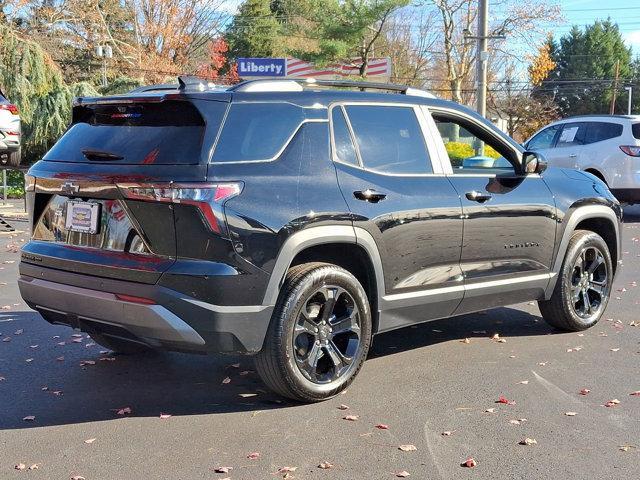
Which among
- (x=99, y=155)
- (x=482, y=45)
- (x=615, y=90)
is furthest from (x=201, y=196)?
(x=615, y=90)

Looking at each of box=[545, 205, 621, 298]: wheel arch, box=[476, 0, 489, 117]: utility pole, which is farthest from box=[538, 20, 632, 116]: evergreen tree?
box=[545, 205, 621, 298]: wheel arch

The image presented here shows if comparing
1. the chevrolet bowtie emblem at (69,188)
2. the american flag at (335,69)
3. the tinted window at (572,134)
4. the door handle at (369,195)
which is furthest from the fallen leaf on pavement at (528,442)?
the american flag at (335,69)

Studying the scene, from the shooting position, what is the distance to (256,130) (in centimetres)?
447

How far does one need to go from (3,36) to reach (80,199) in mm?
18830

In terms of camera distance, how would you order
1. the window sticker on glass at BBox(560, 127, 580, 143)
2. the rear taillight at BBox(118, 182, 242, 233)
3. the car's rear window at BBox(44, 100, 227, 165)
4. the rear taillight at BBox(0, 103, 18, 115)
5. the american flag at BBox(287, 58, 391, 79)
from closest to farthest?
1. the rear taillight at BBox(118, 182, 242, 233)
2. the car's rear window at BBox(44, 100, 227, 165)
3. the rear taillight at BBox(0, 103, 18, 115)
4. the window sticker on glass at BBox(560, 127, 580, 143)
5. the american flag at BBox(287, 58, 391, 79)

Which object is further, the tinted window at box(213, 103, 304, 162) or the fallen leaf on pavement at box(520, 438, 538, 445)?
the tinted window at box(213, 103, 304, 162)

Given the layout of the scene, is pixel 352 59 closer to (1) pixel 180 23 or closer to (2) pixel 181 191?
(1) pixel 180 23

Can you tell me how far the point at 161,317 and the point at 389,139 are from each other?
77.4 inches

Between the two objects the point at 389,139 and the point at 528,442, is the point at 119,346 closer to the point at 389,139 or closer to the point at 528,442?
the point at 389,139

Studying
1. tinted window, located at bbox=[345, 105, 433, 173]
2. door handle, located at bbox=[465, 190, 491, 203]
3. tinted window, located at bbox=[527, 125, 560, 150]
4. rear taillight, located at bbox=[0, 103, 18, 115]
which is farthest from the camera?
tinted window, located at bbox=[527, 125, 560, 150]

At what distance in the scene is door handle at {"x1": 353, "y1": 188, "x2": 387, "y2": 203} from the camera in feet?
15.6

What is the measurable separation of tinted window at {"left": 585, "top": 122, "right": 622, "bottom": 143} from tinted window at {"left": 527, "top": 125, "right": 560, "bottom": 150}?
2.56ft

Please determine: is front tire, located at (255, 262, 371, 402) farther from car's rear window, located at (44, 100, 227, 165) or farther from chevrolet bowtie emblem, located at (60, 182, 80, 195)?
chevrolet bowtie emblem, located at (60, 182, 80, 195)

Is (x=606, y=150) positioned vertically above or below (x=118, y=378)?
above
